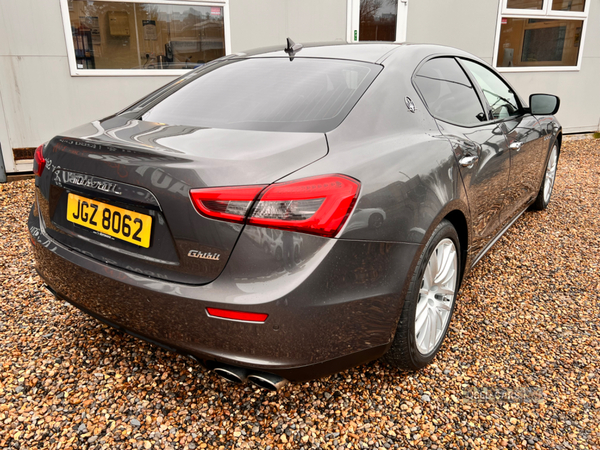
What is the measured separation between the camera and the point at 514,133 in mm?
3053

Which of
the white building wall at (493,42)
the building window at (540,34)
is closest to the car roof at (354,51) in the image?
the white building wall at (493,42)

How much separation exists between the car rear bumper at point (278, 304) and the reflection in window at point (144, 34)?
4.67 m

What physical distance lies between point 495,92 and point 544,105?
0.52 m

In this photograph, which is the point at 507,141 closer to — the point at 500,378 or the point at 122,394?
the point at 500,378

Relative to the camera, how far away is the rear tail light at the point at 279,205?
1444 mm

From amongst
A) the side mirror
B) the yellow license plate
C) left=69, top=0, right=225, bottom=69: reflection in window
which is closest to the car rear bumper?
the yellow license plate

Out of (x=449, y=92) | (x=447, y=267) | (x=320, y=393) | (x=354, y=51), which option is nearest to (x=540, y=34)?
(x=449, y=92)

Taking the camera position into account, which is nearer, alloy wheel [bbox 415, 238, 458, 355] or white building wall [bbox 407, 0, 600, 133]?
alloy wheel [bbox 415, 238, 458, 355]

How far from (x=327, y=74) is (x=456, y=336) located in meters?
1.55

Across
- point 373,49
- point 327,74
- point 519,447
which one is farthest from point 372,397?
point 373,49

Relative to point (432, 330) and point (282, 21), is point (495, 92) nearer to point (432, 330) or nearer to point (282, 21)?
point (432, 330)

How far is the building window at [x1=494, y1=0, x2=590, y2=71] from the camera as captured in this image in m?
8.00

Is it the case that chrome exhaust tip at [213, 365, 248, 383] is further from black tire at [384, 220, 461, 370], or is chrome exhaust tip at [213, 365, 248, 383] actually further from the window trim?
the window trim

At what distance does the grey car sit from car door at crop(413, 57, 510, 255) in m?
0.03
